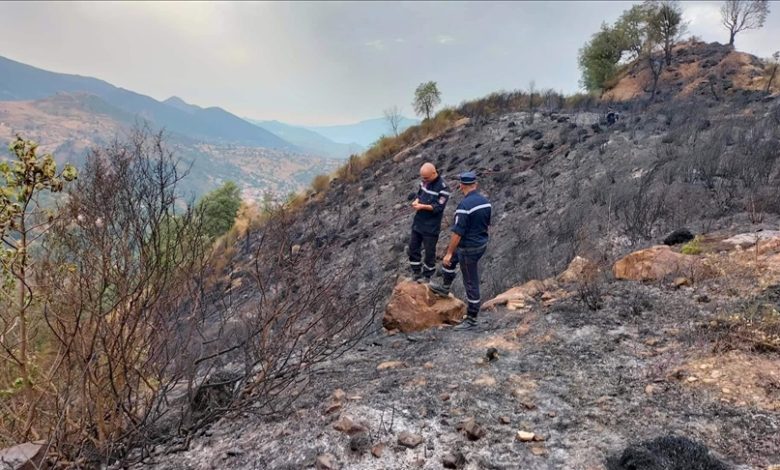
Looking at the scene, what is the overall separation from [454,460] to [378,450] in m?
0.50

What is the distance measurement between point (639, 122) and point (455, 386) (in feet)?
44.6

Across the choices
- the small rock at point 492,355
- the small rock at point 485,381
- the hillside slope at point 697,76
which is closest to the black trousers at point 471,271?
the small rock at point 492,355

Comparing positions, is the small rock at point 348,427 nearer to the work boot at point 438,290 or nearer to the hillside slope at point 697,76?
the work boot at point 438,290

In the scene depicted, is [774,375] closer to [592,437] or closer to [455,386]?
[592,437]

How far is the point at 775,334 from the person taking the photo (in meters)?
3.36

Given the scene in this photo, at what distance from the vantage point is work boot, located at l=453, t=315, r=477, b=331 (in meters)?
5.03

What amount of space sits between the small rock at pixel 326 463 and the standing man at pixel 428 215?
311cm

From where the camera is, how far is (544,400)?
3.39 m

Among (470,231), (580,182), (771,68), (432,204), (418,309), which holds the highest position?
(771,68)

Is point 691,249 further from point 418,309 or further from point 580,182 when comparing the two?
point 580,182

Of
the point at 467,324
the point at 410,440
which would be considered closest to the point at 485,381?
the point at 410,440

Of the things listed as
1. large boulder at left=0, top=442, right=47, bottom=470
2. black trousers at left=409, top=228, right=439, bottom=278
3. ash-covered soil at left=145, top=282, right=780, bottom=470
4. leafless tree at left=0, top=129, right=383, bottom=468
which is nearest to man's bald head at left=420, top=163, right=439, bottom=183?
black trousers at left=409, top=228, right=439, bottom=278

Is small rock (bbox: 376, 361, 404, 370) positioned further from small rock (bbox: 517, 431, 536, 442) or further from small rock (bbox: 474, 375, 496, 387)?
small rock (bbox: 517, 431, 536, 442)

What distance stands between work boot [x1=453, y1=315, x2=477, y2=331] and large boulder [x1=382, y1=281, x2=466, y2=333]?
0.61 feet
